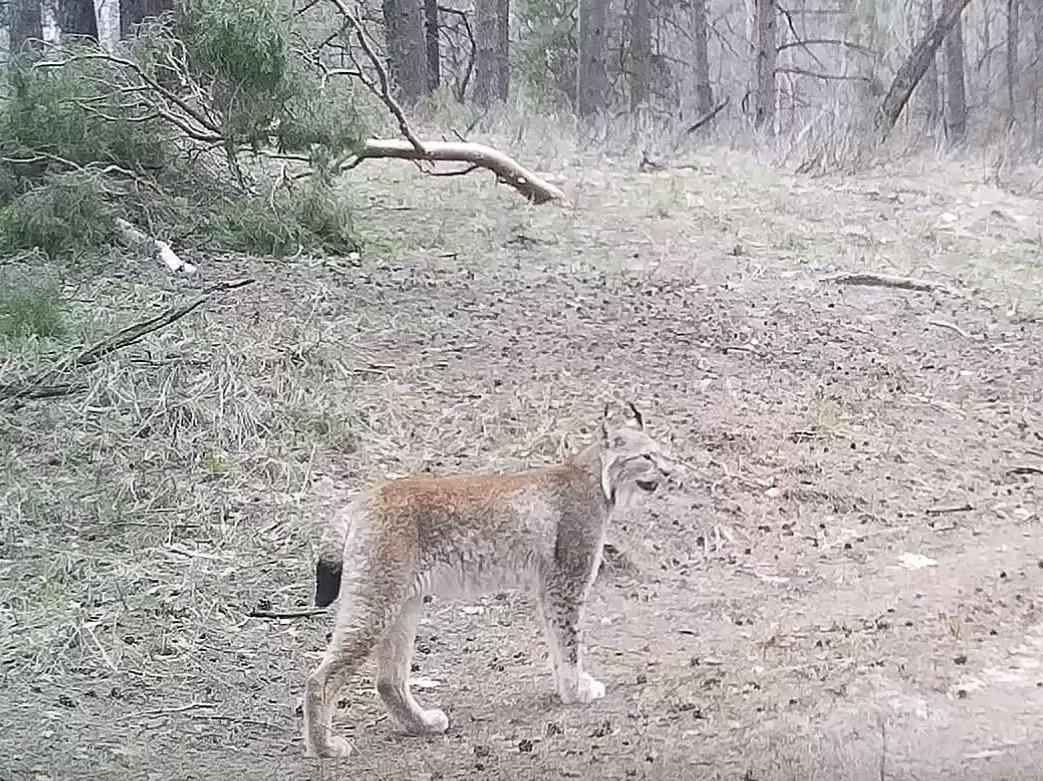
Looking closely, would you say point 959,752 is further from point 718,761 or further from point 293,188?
→ point 293,188

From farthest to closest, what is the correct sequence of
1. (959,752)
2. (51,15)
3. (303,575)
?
(51,15)
(303,575)
(959,752)

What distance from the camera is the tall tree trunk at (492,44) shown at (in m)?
2.97

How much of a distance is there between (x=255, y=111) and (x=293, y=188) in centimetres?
17

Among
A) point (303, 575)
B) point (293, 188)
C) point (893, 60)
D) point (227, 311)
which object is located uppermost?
point (893, 60)

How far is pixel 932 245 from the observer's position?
122 inches

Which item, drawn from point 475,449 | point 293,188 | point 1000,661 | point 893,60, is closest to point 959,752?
point 1000,661

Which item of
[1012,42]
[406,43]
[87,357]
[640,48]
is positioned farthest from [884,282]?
[87,357]

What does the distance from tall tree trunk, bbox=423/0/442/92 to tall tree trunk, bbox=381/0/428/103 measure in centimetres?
1

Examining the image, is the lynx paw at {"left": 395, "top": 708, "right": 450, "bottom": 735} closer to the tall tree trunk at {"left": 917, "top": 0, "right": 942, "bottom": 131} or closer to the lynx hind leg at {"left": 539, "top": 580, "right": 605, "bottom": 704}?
the lynx hind leg at {"left": 539, "top": 580, "right": 605, "bottom": 704}

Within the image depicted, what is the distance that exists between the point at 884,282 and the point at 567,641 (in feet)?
3.80

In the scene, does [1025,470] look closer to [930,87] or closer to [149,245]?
[930,87]

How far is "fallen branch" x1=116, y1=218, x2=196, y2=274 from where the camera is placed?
290cm

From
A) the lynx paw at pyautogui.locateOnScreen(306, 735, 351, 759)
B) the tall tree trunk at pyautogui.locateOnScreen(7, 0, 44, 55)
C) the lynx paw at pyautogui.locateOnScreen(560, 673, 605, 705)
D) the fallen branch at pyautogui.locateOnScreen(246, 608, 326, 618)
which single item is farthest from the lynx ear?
the tall tree trunk at pyautogui.locateOnScreen(7, 0, 44, 55)

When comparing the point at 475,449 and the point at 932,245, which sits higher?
the point at 932,245
